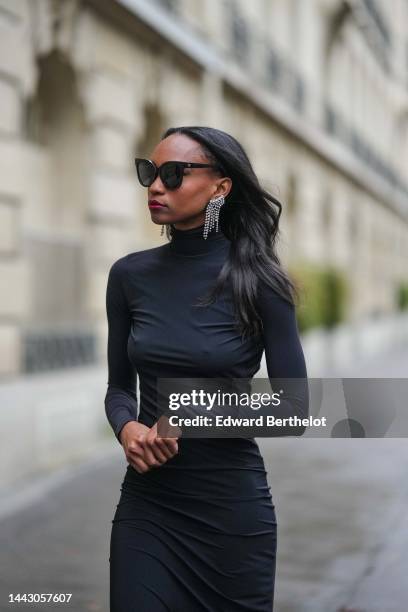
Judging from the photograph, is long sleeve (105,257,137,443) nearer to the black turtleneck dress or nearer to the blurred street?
the black turtleneck dress

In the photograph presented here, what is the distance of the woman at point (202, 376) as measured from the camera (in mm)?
2646

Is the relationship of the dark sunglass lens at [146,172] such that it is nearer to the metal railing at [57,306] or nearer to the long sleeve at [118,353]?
the long sleeve at [118,353]

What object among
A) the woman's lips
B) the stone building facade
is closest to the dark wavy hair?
the woman's lips

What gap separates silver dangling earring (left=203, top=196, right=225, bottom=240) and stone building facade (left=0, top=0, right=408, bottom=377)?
1113 millimetres

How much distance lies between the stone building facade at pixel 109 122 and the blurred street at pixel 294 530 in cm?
159

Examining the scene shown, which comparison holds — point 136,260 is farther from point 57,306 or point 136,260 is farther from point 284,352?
point 57,306

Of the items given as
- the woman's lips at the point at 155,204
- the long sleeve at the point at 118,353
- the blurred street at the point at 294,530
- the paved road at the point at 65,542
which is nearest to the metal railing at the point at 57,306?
the blurred street at the point at 294,530

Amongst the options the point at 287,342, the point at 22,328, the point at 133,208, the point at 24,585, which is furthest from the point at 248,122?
the point at 287,342

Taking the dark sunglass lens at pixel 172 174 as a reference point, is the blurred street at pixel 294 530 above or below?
below

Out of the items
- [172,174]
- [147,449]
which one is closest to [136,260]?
[172,174]

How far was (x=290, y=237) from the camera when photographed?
23.0m

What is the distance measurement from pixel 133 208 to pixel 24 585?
7.26 metres

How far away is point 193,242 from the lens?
2.77m

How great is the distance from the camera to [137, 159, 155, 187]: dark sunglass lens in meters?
2.71
